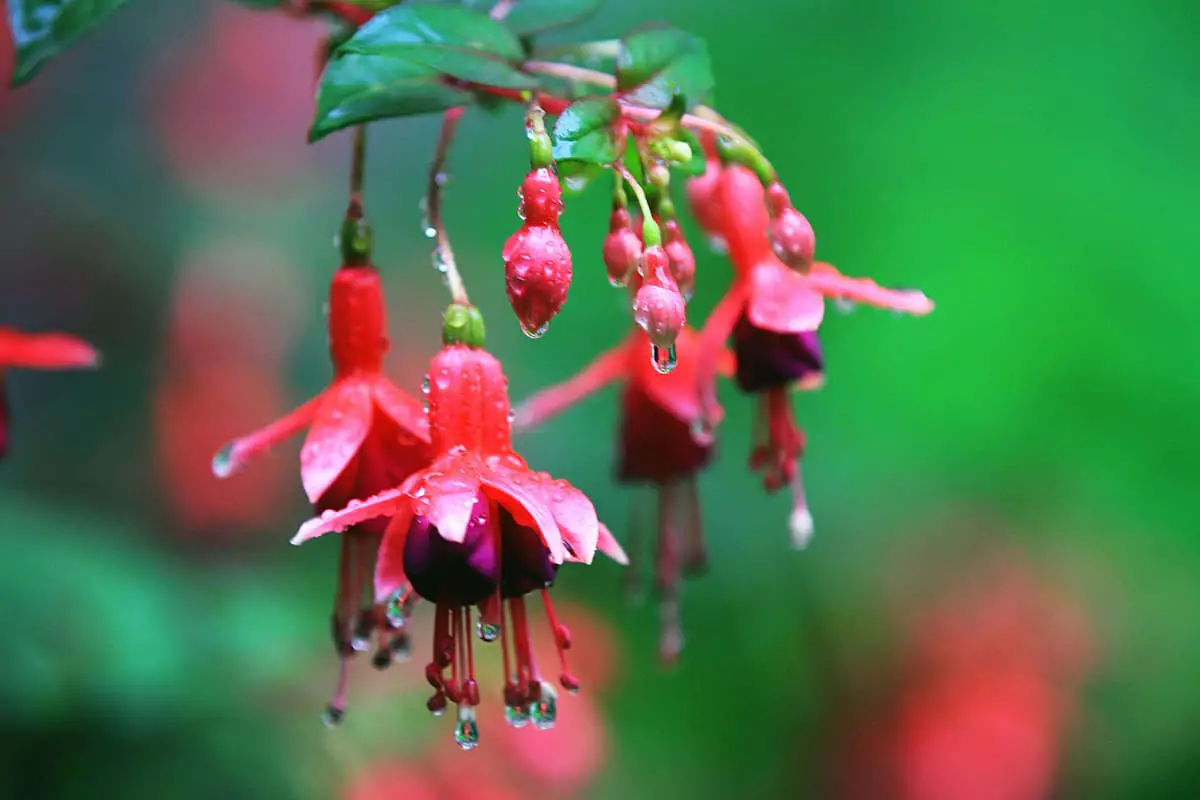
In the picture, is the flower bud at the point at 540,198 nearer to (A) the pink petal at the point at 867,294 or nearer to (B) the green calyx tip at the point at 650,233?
(B) the green calyx tip at the point at 650,233

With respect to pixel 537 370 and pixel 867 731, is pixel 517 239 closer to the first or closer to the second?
pixel 537 370

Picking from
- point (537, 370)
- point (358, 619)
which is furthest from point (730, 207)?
point (537, 370)

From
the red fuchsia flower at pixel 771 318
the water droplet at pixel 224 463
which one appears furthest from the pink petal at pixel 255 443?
the red fuchsia flower at pixel 771 318

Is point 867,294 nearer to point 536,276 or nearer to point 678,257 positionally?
point 678,257

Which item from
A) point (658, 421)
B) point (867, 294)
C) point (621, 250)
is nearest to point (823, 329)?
point (658, 421)

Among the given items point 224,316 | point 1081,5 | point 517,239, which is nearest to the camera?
point 517,239

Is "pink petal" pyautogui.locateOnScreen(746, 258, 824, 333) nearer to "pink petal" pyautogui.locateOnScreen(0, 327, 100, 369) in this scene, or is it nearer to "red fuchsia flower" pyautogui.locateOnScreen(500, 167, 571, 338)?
"red fuchsia flower" pyautogui.locateOnScreen(500, 167, 571, 338)
